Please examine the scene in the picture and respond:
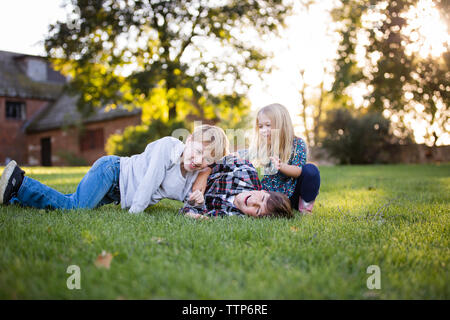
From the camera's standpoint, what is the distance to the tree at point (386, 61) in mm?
13750

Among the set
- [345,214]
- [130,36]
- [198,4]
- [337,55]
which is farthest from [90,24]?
[345,214]

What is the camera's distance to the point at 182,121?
1786cm

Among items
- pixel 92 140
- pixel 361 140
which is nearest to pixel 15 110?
pixel 92 140

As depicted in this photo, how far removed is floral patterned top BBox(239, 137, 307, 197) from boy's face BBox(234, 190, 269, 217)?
1.85ft

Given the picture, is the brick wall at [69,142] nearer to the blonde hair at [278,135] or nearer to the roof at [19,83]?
the roof at [19,83]

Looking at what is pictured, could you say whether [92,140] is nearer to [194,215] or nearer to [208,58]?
[208,58]

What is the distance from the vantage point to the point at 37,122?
29.3 m

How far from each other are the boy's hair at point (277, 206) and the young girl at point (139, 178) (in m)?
0.77

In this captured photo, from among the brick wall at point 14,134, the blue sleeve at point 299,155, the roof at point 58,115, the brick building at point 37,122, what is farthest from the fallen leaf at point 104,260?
the brick wall at point 14,134

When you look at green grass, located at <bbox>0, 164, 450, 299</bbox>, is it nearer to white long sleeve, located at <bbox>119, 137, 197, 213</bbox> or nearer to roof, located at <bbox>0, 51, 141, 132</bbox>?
white long sleeve, located at <bbox>119, 137, 197, 213</bbox>

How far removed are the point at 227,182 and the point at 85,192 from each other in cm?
155

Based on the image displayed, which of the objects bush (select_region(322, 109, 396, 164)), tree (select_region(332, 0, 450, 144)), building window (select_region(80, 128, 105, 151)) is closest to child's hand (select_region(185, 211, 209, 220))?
tree (select_region(332, 0, 450, 144))

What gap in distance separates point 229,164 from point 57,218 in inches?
72.9
